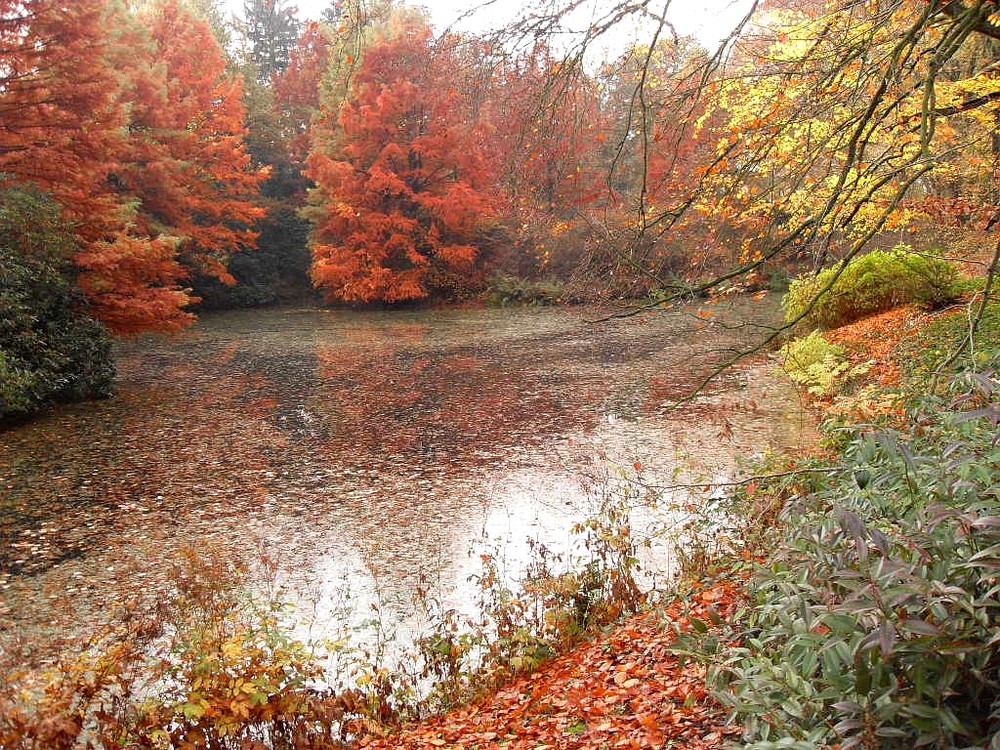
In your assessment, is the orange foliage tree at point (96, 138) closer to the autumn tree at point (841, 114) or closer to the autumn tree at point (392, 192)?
the autumn tree at point (392, 192)

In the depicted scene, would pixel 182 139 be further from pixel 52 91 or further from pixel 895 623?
pixel 895 623

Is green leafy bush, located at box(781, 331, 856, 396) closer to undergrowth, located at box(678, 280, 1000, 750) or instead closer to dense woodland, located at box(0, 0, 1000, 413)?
dense woodland, located at box(0, 0, 1000, 413)

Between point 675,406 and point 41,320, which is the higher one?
point 41,320

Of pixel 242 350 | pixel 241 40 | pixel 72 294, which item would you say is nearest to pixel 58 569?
pixel 72 294

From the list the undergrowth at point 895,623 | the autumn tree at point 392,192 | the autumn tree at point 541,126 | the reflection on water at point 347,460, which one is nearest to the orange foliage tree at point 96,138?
the reflection on water at point 347,460

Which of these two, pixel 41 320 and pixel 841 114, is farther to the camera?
pixel 41 320

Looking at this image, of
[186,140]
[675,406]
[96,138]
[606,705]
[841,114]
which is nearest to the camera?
[606,705]

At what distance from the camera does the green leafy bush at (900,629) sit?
5.19ft

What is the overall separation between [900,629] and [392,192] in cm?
2140

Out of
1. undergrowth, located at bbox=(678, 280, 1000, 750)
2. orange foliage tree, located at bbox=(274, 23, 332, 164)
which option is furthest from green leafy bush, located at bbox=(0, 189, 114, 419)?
orange foliage tree, located at bbox=(274, 23, 332, 164)

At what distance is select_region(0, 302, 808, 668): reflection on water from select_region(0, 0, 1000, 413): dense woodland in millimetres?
1264

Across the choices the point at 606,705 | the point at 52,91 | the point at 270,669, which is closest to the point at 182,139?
the point at 52,91

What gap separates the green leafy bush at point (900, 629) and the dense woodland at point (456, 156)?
1170 mm

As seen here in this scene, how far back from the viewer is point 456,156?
21.5 m
